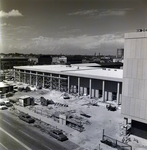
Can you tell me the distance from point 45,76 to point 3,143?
1590cm

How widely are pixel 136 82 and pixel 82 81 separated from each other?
1144cm

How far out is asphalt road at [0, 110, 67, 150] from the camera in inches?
335

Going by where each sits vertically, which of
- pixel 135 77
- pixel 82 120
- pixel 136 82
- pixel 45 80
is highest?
pixel 135 77

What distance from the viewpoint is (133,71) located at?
32.3 ft

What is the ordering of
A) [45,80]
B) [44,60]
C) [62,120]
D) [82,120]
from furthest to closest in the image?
Answer: [44,60] < [45,80] < [82,120] < [62,120]

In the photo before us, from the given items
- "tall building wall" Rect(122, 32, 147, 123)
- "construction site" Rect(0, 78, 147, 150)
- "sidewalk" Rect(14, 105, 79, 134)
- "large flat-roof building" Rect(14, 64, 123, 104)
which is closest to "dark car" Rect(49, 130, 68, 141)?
"construction site" Rect(0, 78, 147, 150)

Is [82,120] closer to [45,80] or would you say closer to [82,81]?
[82,81]

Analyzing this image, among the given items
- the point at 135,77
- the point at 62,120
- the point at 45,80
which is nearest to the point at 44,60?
the point at 45,80

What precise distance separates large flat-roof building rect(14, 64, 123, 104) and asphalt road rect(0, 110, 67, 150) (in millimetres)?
9246

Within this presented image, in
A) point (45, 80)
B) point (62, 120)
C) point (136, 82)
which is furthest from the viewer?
point (45, 80)

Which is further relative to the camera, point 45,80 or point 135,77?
point 45,80

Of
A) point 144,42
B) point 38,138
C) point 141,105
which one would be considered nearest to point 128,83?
point 141,105

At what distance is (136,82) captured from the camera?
9703 mm

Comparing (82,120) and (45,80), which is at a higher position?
(45,80)
